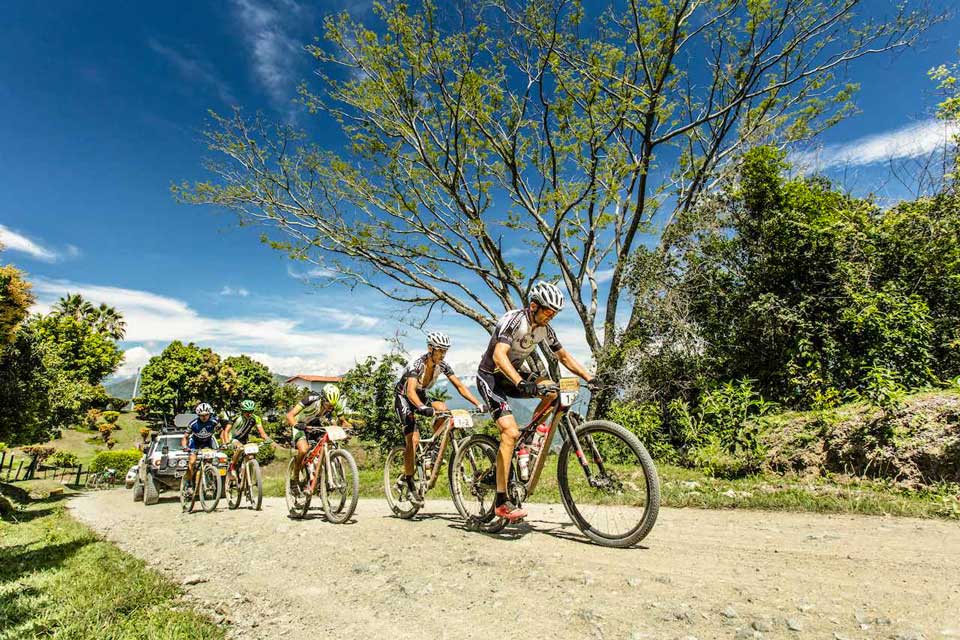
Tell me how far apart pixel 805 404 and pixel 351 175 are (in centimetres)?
1756

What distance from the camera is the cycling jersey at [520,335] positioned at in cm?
530

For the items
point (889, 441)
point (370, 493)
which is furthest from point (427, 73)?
point (889, 441)

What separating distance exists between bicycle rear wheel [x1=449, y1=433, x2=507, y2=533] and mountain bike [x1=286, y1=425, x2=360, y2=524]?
5.34 feet

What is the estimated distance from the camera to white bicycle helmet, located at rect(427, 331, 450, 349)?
6.75m

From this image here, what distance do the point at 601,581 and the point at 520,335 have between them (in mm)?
2546

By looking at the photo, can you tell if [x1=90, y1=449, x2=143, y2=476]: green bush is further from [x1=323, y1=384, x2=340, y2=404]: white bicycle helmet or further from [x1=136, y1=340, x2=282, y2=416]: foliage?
[x1=323, y1=384, x2=340, y2=404]: white bicycle helmet

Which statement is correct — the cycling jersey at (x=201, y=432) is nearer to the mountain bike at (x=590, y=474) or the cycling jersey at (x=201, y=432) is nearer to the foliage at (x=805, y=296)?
the mountain bike at (x=590, y=474)

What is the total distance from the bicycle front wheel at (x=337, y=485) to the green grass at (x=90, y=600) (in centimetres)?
259

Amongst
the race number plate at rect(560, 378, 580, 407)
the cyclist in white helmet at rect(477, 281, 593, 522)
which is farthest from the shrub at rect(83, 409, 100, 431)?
the race number plate at rect(560, 378, 580, 407)

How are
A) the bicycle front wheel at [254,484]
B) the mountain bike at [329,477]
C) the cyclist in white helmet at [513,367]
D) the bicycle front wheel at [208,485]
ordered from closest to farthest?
the cyclist in white helmet at [513,367], the mountain bike at [329,477], the bicycle front wheel at [254,484], the bicycle front wheel at [208,485]

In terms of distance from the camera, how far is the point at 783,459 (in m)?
7.99

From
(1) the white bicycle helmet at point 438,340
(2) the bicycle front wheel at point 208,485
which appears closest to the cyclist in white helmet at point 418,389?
(1) the white bicycle helmet at point 438,340

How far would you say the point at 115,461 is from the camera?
36.4m

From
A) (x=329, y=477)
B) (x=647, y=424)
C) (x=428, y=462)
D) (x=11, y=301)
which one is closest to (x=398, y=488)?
(x=428, y=462)
